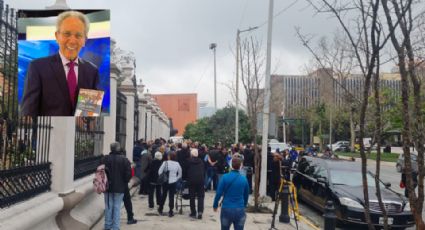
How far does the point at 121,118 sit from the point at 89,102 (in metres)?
8.39

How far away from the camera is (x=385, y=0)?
172 inches

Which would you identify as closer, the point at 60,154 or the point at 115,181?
the point at 60,154

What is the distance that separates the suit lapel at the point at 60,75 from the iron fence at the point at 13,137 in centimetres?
52

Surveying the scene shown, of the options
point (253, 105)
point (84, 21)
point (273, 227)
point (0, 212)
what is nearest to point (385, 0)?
point (84, 21)

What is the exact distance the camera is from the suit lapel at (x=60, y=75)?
598 centimetres

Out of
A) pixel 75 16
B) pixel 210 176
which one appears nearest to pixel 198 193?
pixel 75 16

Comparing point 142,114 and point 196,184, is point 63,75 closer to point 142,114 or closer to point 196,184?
point 196,184

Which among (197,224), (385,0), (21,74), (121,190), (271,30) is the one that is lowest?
(197,224)

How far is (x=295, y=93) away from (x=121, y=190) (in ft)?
199

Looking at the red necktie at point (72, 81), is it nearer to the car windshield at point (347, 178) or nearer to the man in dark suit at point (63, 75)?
the man in dark suit at point (63, 75)

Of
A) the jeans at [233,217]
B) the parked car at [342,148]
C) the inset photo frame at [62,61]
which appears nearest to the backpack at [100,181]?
the inset photo frame at [62,61]

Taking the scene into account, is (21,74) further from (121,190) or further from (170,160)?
(170,160)

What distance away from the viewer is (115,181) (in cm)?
837

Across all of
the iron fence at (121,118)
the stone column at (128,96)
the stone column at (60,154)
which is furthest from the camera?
the stone column at (128,96)
